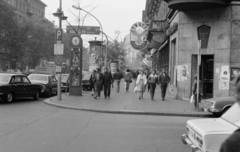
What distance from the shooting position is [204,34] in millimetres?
16953

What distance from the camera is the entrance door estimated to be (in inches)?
690

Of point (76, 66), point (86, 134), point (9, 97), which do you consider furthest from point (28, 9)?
point (86, 134)

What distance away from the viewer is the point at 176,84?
18.6 m

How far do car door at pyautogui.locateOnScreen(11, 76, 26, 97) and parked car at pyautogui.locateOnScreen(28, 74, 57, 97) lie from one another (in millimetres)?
3519

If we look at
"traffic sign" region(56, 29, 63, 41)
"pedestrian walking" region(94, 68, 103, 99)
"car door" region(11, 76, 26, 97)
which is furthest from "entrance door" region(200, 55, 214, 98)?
"car door" region(11, 76, 26, 97)

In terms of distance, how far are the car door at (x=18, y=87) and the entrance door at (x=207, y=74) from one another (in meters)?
10.2

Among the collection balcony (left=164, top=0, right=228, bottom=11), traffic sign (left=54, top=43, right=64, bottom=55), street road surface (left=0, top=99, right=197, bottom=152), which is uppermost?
balcony (left=164, top=0, right=228, bottom=11)

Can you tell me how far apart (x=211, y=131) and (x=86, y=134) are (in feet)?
13.7

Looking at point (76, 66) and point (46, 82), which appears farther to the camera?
point (46, 82)

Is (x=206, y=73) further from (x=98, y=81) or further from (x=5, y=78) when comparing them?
(x=5, y=78)

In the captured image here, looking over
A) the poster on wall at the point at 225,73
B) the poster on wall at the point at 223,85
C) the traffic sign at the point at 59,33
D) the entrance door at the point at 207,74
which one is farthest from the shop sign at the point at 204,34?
the traffic sign at the point at 59,33

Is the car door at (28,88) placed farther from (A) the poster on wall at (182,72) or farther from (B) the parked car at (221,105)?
(B) the parked car at (221,105)

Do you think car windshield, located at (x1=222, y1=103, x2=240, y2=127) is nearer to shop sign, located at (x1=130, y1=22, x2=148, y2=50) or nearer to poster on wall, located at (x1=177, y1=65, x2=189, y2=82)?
poster on wall, located at (x1=177, y1=65, x2=189, y2=82)

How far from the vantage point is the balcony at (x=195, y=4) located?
15.4 meters
